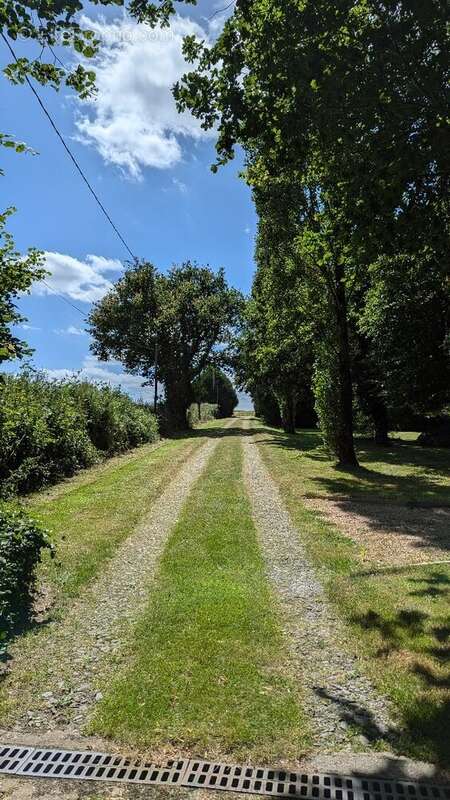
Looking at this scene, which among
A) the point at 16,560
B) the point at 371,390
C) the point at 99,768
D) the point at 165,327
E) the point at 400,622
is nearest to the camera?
the point at 99,768

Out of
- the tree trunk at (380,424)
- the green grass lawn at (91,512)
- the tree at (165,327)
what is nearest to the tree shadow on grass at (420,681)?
the green grass lawn at (91,512)

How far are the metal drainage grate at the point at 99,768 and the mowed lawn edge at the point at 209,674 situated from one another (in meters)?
0.15

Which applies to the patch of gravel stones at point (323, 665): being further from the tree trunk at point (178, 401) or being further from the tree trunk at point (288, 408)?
the tree trunk at point (178, 401)

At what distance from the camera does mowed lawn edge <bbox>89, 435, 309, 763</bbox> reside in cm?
335

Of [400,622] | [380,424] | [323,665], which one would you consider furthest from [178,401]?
[323,665]

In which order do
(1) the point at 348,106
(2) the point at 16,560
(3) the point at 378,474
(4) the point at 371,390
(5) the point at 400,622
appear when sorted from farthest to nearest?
1. (4) the point at 371,390
2. (3) the point at 378,474
3. (1) the point at 348,106
4. (2) the point at 16,560
5. (5) the point at 400,622

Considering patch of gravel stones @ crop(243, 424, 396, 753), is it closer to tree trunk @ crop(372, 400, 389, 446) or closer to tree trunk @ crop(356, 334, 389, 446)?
tree trunk @ crop(356, 334, 389, 446)

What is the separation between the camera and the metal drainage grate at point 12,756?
3.14 metres

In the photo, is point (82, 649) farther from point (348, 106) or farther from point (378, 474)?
point (378, 474)

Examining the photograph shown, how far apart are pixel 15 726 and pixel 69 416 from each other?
11.6 m

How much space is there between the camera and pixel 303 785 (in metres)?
2.98

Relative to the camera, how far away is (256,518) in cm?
968

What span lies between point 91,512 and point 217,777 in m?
7.47

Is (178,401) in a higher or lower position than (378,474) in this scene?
higher
